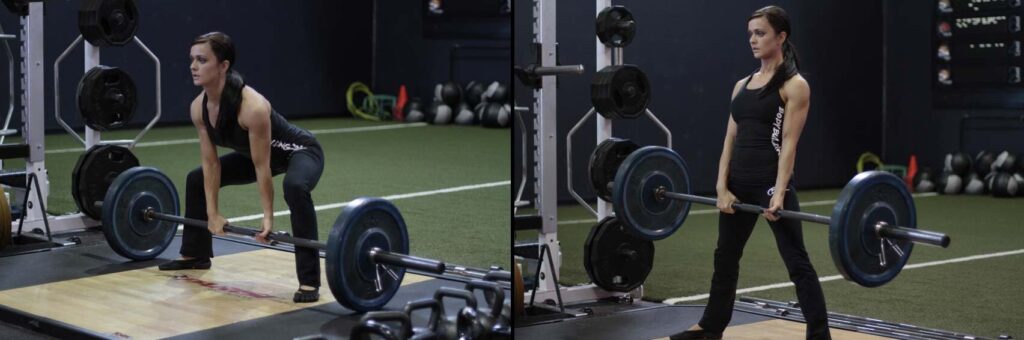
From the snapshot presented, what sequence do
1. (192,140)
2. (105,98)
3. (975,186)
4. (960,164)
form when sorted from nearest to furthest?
(105,98) → (975,186) → (960,164) → (192,140)

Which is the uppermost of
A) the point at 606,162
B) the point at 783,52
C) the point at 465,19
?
the point at 465,19

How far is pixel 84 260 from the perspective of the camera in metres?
5.51

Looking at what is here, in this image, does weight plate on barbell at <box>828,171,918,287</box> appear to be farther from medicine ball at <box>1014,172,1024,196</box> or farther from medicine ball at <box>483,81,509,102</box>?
medicine ball at <box>483,81,509,102</box>

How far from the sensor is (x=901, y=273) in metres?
5.68

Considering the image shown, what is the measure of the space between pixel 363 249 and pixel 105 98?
7.63 feet

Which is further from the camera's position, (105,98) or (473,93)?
(473,93)

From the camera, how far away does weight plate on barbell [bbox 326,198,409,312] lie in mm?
4102

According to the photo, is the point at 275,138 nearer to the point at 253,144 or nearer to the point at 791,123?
the point at 253,144

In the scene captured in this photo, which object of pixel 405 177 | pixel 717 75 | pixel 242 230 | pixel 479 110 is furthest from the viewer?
pixel 479 110

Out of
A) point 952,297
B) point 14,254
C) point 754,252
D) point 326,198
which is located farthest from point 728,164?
point 326,198

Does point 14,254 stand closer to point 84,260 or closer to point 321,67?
point 84,260

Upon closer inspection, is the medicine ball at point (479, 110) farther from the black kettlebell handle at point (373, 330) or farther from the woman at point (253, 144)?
the black kettlebell handle at point (373, 330)

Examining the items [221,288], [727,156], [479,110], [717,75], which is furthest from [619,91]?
[479,110]

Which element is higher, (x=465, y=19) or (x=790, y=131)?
(x=465, y=19)
